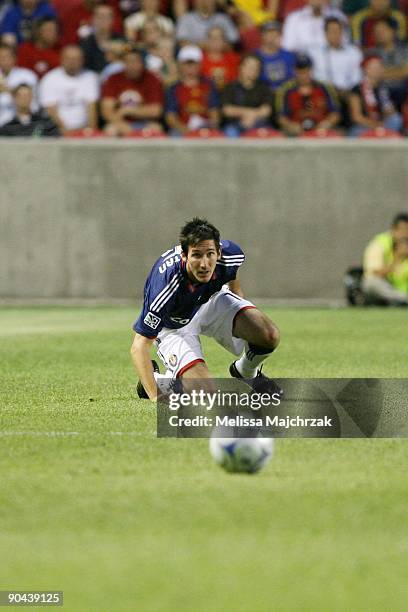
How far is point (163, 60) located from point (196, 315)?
38.6 feet

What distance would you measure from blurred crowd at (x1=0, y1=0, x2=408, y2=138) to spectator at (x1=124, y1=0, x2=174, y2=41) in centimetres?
2

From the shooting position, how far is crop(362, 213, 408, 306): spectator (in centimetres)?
1850

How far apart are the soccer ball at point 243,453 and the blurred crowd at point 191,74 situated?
13.7m

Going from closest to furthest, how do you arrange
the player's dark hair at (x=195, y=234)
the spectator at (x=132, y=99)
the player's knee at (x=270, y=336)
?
the player's dark hair at (x=195, y=234)
the player's knee at (x=270, y=336)
the spectator at (x=132, y=99)

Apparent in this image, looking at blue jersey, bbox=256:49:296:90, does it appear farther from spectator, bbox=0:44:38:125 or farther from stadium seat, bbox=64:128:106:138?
spectator, bbox=0:44:38:125

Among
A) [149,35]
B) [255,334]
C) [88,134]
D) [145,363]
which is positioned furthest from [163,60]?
[145,363]

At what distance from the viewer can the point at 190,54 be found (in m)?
19.9

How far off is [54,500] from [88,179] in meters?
14.6

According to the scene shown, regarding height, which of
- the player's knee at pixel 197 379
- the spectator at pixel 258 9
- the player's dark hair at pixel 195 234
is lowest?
the player's knee at pixel 197 379

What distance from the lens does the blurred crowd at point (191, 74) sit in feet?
65.5

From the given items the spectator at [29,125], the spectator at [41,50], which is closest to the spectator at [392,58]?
the spectator at [41,50]

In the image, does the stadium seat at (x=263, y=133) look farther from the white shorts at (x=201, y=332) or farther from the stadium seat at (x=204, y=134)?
the white shorts at (x=201, y=332)

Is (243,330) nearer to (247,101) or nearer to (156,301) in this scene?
(156,301)

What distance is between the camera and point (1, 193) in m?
20.2
